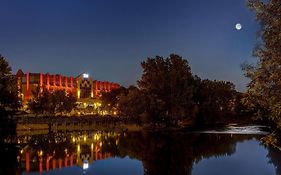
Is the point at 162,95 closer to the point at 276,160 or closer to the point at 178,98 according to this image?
the point at 178,98

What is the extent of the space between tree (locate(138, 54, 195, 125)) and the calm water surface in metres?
27.2

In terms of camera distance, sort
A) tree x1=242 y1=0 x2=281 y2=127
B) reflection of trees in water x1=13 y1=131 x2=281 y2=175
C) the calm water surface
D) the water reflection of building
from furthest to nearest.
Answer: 1. reflection of trees in water x1=13 y1=131 x2=281 y2=175
2. the water reflection of building
3. the calm water surface
4. tree x1=242 y1=0 x2=281 y2=127

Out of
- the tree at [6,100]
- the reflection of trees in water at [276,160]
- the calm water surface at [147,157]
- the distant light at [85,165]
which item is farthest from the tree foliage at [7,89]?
the reflection of trees in water at [276,160]

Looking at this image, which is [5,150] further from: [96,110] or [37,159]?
[96,110]

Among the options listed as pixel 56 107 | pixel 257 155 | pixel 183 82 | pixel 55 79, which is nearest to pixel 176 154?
pixel 257 155

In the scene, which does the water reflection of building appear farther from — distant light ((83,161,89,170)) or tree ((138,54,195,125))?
tree ((138,54,195,125))

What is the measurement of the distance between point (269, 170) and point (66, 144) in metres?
35.1

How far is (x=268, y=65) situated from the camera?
58.1ft

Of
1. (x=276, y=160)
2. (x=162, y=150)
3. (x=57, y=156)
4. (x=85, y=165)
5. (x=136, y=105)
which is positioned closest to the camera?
(x=85, y=165)

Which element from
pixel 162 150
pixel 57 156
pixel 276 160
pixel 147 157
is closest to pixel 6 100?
pixel 57 156

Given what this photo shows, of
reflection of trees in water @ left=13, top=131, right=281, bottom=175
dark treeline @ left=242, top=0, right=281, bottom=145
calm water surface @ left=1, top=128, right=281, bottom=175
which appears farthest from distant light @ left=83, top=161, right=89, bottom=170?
dark treeline @ left=242, top=0, right=281, bottom=145

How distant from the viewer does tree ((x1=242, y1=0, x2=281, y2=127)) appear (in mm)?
17625

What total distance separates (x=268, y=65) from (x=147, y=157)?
127 feet

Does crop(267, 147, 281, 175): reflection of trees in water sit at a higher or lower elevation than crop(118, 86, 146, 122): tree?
lower
